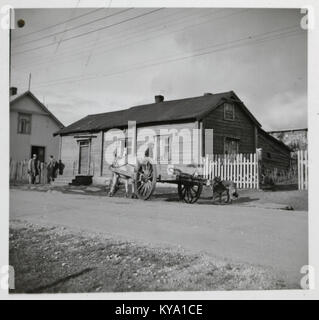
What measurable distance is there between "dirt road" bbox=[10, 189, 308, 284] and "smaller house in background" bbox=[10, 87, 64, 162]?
0.65 meters

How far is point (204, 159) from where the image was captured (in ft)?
29.2

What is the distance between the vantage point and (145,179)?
24.9 ft

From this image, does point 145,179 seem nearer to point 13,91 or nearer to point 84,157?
point 13,91

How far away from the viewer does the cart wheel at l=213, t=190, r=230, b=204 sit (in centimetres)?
719

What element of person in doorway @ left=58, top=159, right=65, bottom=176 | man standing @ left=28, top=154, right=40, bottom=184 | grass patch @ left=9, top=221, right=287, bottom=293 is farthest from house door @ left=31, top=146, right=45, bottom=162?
grass patch @ left=9, top=221, right=287, bottom=293

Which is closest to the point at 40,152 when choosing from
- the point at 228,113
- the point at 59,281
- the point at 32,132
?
the point at 32,132

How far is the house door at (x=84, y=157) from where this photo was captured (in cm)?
1044

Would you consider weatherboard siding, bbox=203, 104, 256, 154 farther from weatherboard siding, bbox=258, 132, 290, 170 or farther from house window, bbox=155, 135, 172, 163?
house window, bbox=155, 135, 172, 163

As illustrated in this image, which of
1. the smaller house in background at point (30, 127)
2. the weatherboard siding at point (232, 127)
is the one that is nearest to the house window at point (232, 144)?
the weatherboard siding at point (232, 127)

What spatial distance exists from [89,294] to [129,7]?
11.4 feet

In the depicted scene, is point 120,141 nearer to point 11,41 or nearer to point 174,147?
point 174,147

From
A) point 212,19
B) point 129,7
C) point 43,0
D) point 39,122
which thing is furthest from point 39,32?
point 212,19

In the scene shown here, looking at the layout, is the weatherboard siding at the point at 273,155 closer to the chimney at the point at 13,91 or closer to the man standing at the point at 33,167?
the man standing at the point at 33,167

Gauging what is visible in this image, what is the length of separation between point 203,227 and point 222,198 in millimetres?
3151
